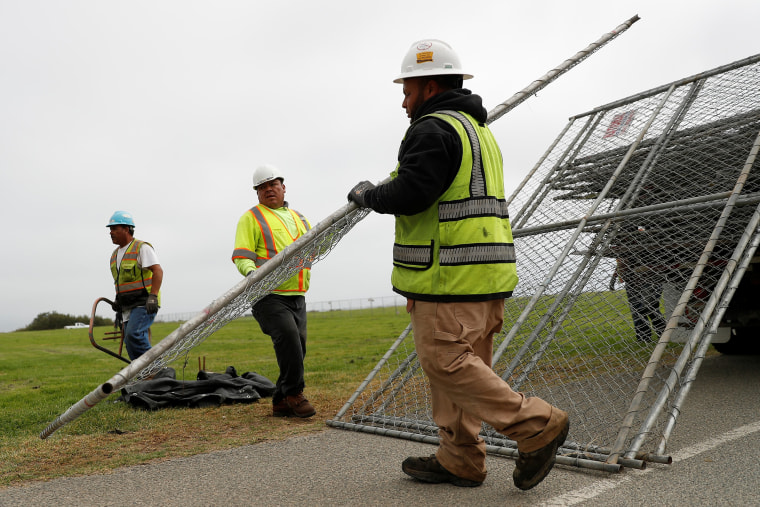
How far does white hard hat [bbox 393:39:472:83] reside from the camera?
11.0 feet

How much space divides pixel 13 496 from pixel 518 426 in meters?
2.64

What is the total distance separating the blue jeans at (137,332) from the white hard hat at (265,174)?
2.16 meters

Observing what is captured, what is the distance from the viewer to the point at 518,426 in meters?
3.04

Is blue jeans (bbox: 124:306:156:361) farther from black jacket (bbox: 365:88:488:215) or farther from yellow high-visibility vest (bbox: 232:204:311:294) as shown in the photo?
black jacket (bbox: 365:88:488:215)

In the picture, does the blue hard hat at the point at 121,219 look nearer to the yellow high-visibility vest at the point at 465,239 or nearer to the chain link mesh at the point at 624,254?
the chain link mesh at the point at 624,254

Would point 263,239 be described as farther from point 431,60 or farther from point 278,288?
point 431,60

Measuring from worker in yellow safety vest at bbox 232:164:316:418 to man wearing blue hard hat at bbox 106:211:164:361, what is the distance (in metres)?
1.88

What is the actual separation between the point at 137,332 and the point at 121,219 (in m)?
1.27

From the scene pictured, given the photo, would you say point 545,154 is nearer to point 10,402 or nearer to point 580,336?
point 580,336

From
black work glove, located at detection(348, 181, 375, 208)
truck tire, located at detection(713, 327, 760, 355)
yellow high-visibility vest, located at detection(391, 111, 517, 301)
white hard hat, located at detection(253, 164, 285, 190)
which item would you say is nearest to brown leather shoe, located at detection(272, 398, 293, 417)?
white hard hat, located at detection(253, 164, 285, 190)

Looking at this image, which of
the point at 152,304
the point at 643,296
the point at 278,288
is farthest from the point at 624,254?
the point at 152,304

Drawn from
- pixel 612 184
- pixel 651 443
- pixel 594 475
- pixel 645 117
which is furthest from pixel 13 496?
pixel 645 117

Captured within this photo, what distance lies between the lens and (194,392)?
6.34 metres

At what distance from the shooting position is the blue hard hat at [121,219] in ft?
23.4
